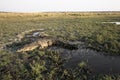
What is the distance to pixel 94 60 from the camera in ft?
37.6

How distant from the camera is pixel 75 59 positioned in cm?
1175

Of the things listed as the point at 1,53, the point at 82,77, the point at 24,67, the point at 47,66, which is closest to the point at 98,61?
the point at 82,77

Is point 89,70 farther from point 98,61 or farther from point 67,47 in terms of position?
point 67,47

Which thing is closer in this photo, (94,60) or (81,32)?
(94,60)

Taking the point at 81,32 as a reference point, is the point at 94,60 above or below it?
Result: above

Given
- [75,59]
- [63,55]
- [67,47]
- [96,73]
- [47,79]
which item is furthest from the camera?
[67,47]

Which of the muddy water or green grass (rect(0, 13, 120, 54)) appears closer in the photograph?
the muddy water

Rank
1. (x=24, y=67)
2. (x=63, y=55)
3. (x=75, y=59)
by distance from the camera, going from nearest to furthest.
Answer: (x=24, y=67), (x=75, y=59), (x=63, y=55)

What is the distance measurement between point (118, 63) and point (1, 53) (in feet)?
27.8

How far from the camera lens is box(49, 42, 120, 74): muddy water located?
32.8 feet

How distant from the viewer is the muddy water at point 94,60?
9995 millimetres

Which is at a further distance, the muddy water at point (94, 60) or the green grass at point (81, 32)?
the green grass at point (81, 32)

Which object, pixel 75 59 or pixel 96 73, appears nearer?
pixel 96 73

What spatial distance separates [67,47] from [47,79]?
607cm
